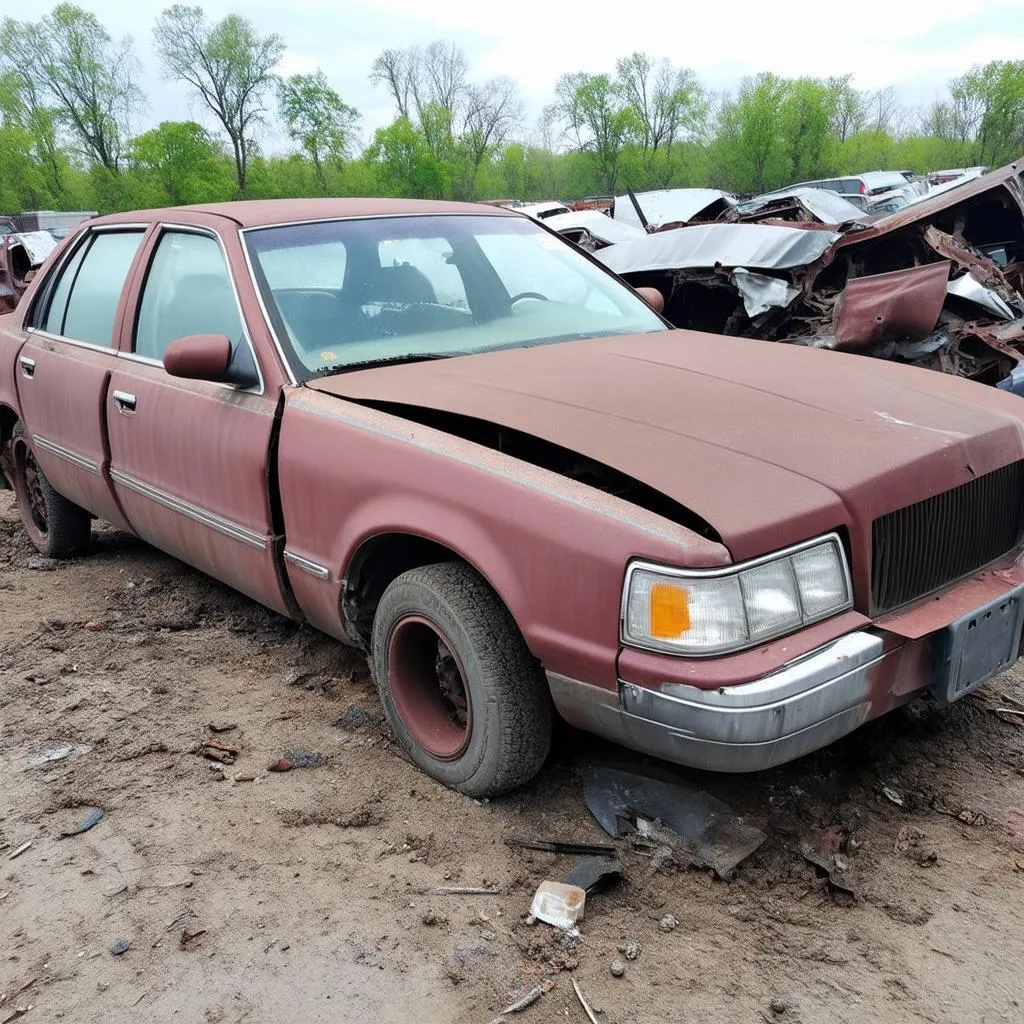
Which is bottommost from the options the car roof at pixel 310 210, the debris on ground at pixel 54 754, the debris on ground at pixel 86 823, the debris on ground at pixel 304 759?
the debris on ground at pixel 304 759

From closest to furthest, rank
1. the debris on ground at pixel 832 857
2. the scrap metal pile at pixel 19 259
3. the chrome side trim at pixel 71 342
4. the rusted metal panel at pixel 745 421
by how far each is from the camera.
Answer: the rusted metal panel at pixel 745 421
the debris on ground at pixel 832 857
the chrome side trim at pixel 71 342
the scrap metal pile at pixel 19 259

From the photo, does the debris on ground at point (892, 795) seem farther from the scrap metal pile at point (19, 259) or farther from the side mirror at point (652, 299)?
the scrap metal pile at point (19, 259)

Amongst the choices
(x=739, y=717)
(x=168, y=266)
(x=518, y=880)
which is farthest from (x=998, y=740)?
(x=168, y=266)

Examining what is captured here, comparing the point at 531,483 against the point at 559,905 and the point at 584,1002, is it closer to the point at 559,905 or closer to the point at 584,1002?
the point at 559,905

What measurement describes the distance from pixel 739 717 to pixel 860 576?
1.62 ft

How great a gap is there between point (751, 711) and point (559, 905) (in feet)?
2.24

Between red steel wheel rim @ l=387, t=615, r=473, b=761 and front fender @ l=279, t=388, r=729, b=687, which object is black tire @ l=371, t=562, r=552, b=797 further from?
front fender @ l=279, t=388, r=729, b=687

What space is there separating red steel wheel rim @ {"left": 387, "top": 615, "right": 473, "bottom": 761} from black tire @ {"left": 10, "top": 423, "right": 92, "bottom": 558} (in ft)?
9.16

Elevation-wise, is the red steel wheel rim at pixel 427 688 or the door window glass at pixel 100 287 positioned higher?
the door window glass at pixel 100 287

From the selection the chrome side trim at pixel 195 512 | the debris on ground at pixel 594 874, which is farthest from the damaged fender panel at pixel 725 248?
the debris on ground at pixel 594 874

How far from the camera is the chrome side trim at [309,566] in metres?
2.86

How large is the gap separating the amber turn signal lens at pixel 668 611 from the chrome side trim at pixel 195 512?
5.08ft

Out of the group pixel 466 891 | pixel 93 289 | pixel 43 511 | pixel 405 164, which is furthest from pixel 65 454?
pixel 405 164

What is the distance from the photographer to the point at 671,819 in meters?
2.46
